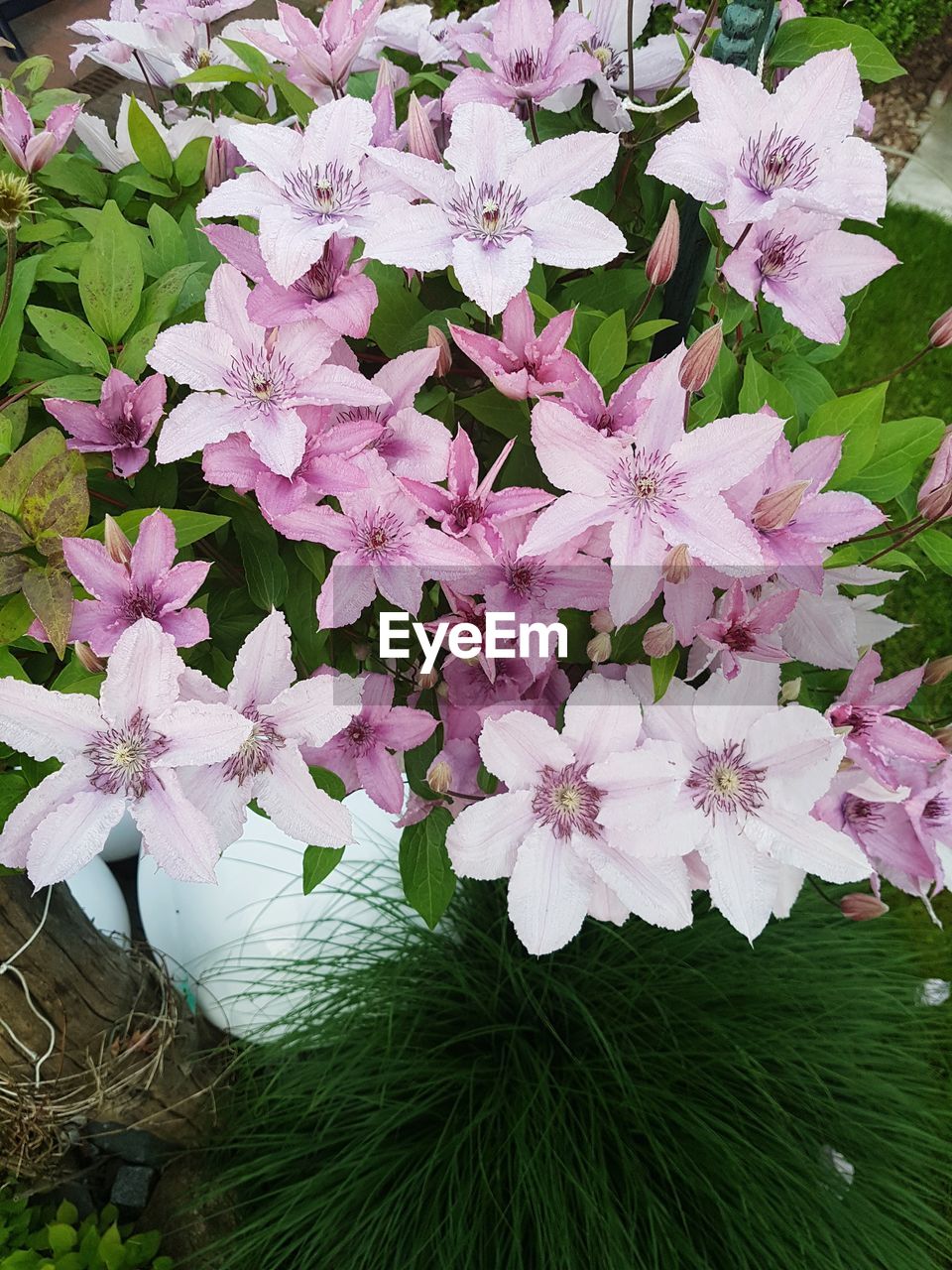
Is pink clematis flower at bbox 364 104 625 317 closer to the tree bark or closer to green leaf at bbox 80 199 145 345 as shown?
green leaf at bbox 80 199 145 345

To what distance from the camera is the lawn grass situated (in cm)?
221

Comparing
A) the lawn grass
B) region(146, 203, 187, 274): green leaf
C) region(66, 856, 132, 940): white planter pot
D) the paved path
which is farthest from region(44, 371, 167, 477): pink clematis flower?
the paved path

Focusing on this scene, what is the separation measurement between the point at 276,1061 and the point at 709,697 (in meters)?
1.15

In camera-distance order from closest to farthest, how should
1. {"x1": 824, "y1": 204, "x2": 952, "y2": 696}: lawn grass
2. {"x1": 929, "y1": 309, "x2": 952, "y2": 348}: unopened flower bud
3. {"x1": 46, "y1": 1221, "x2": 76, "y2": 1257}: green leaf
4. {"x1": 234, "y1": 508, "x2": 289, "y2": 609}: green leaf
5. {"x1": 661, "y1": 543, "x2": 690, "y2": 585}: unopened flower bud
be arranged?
{"x1": 661, "y1": 543, "x2": 690, "y2": 585}: unopened flower bud
{"x1": 234, "y1": 508, "x2": 289, "y2": 609}: green leaf
{"x1": 929, "y1": 309, "x2": 952, "y2": 348}: unopened flower bud
{"x1": 46, "y1": 1221, "x2": 76, "y2": 1257}: green leaf
{"x1": 824, "y1": 204, "x2": 952, "y2": 696}: lawn grass

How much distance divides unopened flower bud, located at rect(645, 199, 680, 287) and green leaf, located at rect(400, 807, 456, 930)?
39 centimetres

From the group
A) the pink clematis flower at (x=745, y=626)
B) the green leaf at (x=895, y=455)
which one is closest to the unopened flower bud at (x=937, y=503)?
the green leaf at (x=895, y=455)

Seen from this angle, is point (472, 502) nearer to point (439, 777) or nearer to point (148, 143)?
point (439, 777)

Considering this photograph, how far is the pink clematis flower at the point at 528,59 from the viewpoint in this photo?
609mm

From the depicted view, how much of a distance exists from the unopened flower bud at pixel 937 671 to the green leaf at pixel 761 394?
8.1 inches

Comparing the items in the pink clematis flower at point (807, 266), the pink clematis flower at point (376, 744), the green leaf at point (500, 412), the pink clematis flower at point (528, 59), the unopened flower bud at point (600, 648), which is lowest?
the pink clematis flower at point (376, 744)

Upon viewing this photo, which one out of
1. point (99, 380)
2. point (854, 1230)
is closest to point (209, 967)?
point (854, 1230)

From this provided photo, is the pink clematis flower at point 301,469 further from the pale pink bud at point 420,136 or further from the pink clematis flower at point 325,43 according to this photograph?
the pink clematis flower at point 325,43

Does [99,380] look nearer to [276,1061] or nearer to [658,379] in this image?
[658,379]

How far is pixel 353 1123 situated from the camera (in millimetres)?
1324
